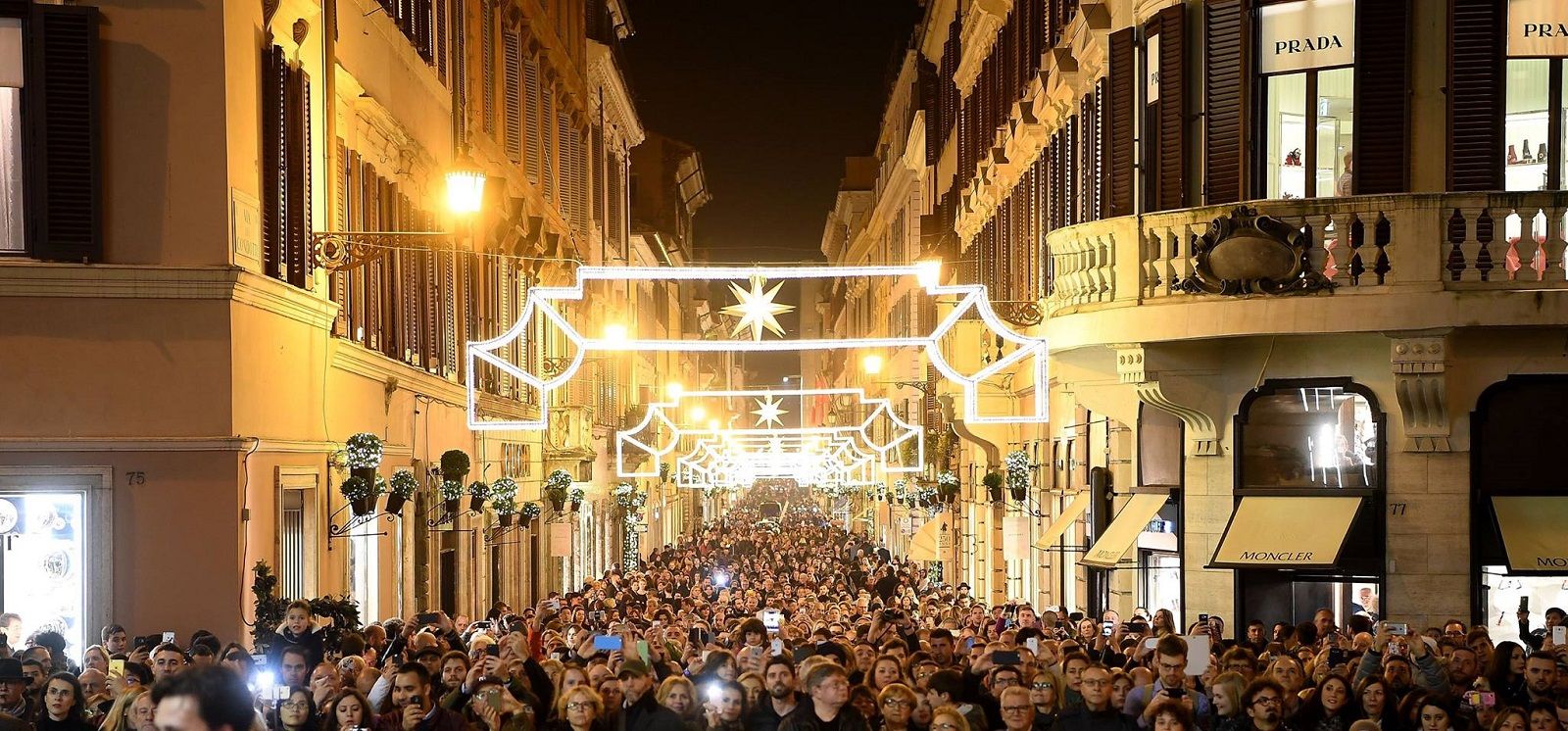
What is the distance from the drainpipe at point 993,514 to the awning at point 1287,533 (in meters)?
16.0

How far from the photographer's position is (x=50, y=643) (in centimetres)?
1652

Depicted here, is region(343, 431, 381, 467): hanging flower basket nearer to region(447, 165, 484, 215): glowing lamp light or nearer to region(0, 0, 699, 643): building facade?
region(0, 0, 699, 643): building facade

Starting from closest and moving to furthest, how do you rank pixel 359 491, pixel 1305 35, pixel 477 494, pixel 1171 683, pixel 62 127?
1. pixel 1171 683
2. pixel 62 127
3. pixel 1305 35
4. pixel 359 491
5. pixel 477 494

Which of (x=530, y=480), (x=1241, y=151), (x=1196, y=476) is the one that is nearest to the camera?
(x=1241, y=151)

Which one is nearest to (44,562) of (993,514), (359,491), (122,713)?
(359,491)

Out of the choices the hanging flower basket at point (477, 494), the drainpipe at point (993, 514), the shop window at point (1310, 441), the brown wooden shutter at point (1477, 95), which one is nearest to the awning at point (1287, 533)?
the shop window at point (1310, 441)

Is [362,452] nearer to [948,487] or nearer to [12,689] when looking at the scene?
[12,689]

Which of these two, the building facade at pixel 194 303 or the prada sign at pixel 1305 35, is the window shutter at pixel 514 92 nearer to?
the building facade at pixel 194 303

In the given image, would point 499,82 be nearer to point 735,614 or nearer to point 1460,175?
point 735,614

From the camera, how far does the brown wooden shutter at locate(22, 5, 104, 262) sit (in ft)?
57.1

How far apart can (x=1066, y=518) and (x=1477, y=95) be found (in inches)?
450

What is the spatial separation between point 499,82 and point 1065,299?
20.8 metres

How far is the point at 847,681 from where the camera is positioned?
39.7ft

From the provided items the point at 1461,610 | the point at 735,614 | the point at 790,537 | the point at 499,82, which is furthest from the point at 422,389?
the point at 790,537
